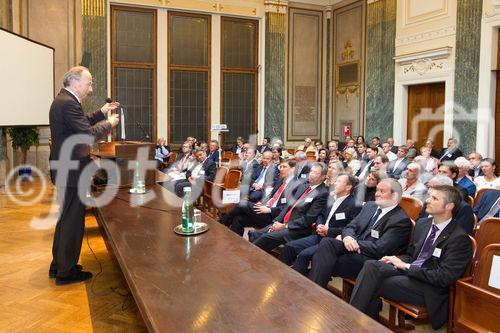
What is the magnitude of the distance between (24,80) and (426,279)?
7.49 meters

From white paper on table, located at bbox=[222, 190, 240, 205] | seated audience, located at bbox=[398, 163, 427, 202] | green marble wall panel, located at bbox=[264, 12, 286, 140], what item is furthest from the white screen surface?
seated audience, located at bbox=[398, 163, 427, 202]

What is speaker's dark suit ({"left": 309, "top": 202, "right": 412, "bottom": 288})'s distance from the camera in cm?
→ 306

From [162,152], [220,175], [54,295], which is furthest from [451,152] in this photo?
[54,295]

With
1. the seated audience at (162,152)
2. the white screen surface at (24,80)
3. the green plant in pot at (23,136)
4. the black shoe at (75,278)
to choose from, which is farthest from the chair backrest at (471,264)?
the green plant in pot at (23,136)

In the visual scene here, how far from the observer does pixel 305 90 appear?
42.3 feet

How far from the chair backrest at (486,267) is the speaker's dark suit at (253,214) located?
86.9 inches

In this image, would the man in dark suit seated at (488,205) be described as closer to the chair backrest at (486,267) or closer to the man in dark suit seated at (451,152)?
the chair backrest at (486,267)

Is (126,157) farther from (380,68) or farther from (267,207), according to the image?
(380,68)

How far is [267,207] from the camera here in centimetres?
465

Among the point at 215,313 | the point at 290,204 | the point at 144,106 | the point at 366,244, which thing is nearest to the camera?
the point at 215,313

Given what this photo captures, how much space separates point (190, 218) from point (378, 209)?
1.46 meters

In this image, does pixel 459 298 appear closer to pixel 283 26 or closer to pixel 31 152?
pixel 31 152

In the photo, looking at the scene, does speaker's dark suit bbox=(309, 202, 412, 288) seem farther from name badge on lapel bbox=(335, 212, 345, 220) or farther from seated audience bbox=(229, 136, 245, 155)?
seated audience bbox=(229, 136, 245, 155)

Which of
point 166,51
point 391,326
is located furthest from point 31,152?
point 391,326
